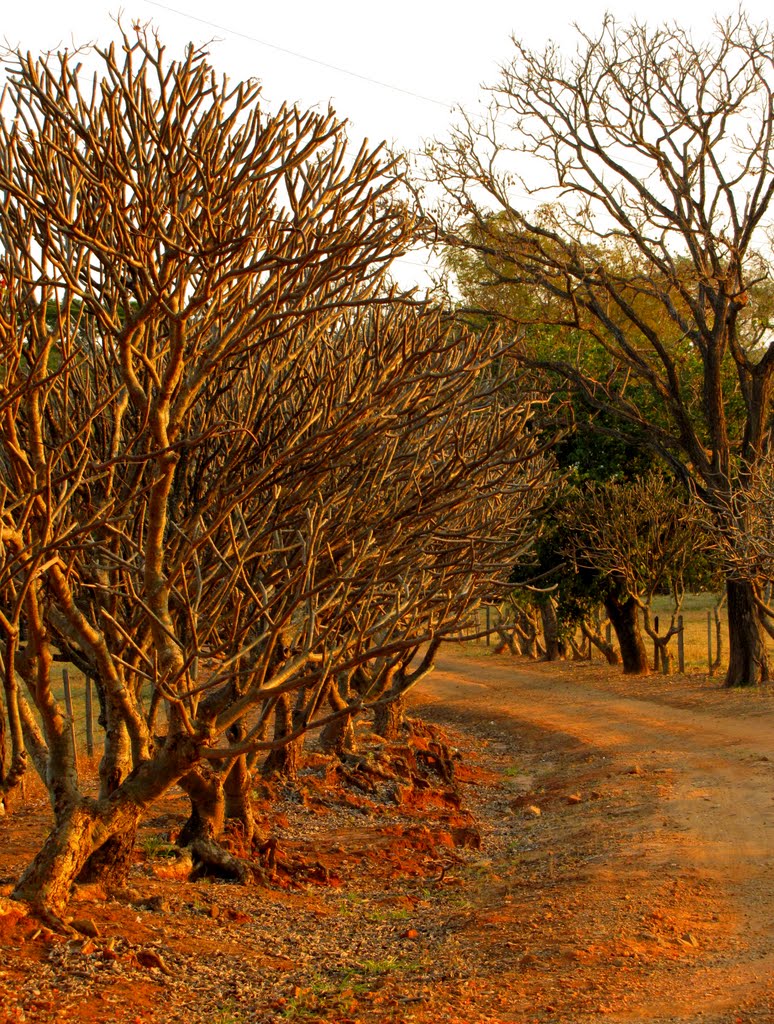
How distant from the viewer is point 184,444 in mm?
4996

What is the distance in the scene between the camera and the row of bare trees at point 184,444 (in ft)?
17.7

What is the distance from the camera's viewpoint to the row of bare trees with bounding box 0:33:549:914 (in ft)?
17.7

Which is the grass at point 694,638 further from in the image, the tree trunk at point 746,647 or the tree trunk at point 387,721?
the tree trunk at point 387,721

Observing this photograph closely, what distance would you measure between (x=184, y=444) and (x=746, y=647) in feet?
61.9

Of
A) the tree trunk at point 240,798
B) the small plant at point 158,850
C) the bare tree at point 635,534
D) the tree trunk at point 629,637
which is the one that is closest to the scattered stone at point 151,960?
the small plant at point 158,850

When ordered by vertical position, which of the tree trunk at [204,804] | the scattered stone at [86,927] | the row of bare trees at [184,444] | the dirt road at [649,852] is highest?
the row of bare trees at [184,444]

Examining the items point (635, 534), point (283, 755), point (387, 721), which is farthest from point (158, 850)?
point (635, 534)

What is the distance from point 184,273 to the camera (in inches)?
220

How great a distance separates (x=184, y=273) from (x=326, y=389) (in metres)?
2.25

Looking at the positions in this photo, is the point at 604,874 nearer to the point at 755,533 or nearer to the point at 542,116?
the point at 755,533

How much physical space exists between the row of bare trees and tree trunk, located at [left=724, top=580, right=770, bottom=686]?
14.6 metres

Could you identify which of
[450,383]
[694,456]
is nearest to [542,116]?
[694,456]

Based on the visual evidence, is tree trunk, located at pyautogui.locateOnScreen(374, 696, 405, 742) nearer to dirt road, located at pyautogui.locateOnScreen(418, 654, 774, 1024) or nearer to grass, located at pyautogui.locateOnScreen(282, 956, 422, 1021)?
dirt road, located at pyautogui.locateOnScreen(418, 654, 774, 1024)

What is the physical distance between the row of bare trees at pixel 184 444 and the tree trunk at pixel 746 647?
14646 millimetres
